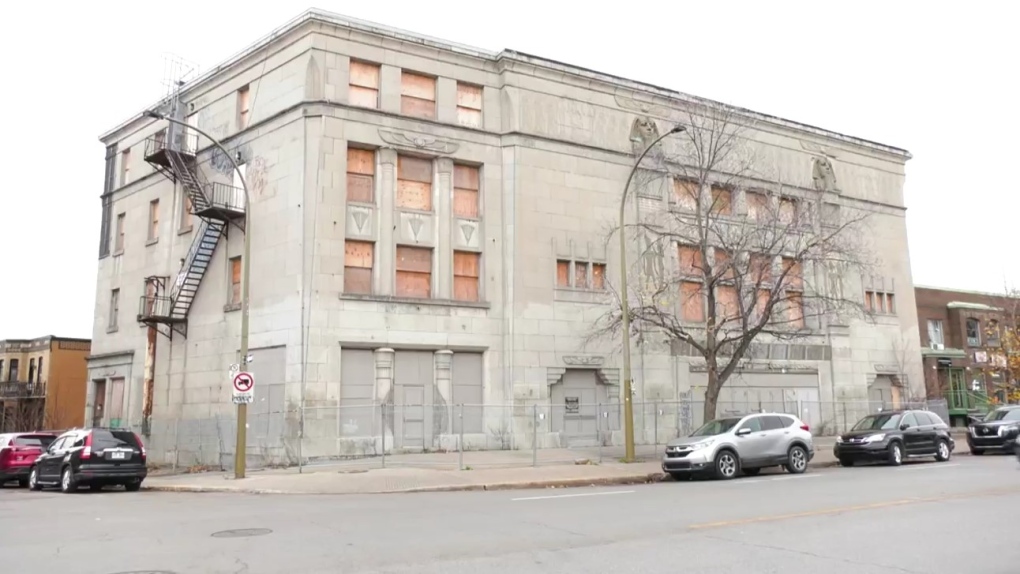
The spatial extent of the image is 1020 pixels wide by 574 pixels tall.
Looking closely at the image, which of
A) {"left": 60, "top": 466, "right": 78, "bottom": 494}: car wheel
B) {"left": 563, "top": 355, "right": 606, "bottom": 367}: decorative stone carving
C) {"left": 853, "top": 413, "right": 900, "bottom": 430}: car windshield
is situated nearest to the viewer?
{"left": 60, "top": 466, "right": 78, "bottom": 494}: car wheel

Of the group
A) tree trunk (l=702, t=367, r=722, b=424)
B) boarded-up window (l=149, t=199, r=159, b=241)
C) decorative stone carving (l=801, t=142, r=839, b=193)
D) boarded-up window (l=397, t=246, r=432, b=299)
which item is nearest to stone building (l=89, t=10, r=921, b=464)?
boarded-up window (l=397, t=246, r=432, b=299)

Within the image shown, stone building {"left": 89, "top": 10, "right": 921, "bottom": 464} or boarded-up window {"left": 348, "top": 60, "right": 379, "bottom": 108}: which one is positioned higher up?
boarded-up window {"left": 348, "top": 60, "right": 379, "bottom": 108}

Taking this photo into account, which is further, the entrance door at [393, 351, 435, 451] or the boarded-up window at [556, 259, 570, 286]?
the boarded-up window at [556, 259, 570, 286]

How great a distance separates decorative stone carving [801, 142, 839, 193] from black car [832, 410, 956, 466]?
647 inches

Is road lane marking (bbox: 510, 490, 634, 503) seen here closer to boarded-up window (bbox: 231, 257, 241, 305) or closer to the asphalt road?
the asphalt road

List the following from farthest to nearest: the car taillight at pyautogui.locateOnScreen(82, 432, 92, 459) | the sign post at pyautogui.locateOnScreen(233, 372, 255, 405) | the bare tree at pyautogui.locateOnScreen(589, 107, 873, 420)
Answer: the bare tree at pyautogui.locateOnScreen(589, 107, 873, 420), the sign post at pyautogui.locateOnScreen(233, 372, 255, 405), the car taillight at pyautogui.locateOnScreen(82, 432, 92, 459)

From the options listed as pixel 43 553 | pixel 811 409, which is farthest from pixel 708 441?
pixel 811 409

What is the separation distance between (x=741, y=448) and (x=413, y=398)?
11.7m

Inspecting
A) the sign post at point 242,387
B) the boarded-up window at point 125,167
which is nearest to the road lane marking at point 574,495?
the sign post at point 242,387

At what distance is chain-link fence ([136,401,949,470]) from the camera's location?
2469 centimetres

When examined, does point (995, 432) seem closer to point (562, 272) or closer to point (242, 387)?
point (562, 272)

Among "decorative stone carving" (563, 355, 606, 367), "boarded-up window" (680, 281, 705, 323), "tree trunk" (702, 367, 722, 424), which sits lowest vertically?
"tree trunk" (702, 367, 722, 424)

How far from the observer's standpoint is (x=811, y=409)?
119 ft

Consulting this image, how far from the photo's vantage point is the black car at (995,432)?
27000 millimetres
